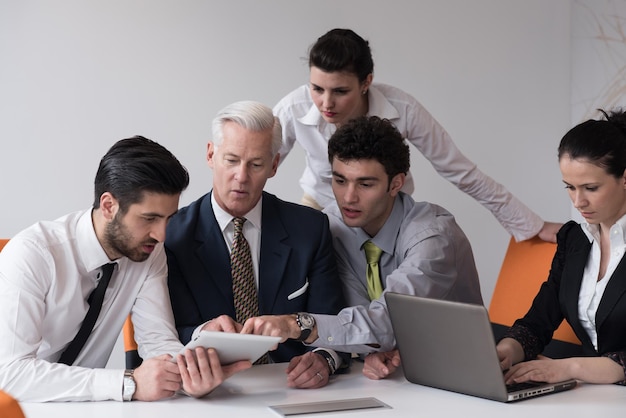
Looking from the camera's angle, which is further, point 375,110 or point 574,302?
point 375,110

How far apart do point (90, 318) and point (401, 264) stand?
1.00 meters

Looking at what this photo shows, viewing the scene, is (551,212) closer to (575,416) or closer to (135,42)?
(135,42)

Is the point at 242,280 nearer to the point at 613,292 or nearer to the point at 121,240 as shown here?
the point at 121,240

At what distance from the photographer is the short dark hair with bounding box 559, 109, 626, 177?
2588mm

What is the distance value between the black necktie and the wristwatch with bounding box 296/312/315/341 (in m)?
0.55

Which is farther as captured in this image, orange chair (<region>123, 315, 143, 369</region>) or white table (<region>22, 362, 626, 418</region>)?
orange chair (<region>123, 315, 143, 369</region>)

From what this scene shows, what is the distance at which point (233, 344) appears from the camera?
2.15 m

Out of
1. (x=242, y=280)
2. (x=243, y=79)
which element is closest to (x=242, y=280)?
(x=242, y=280)

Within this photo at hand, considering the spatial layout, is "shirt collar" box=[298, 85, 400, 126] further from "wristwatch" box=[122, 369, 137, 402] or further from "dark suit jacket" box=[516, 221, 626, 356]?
"wristwatch" box=[122, 369, 137, 402]

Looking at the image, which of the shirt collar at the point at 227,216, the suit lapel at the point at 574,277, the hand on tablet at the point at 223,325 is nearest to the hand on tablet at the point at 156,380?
the hand on tablet at the point at 223,325

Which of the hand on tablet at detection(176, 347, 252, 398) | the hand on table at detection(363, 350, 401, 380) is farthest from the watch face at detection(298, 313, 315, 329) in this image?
the hand on tablet at detection(176, 347, 252, 398)

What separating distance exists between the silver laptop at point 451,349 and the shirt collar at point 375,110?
126cm

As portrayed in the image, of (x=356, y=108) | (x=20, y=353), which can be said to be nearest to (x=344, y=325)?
(x=20, y=353)

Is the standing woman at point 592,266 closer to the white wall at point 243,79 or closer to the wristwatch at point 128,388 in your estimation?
the wristwatch at point 128,388
